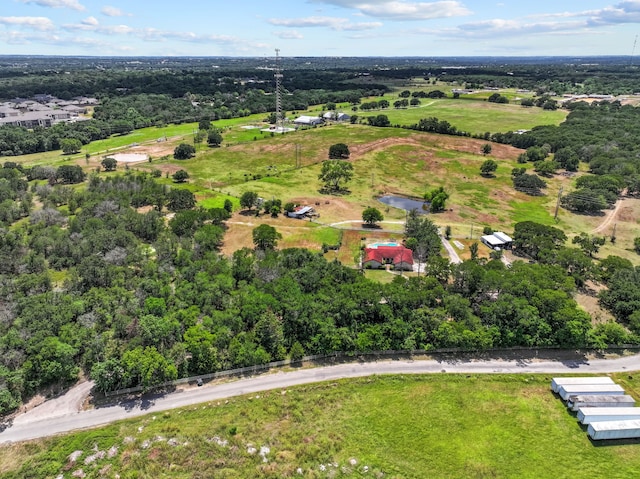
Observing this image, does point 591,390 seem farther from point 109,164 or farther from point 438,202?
point 109,164

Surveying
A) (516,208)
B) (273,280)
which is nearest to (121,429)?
(273,280)

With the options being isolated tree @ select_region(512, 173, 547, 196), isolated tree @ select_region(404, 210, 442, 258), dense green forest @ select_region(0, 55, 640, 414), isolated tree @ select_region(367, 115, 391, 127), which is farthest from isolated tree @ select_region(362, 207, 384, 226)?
isolated tree @ select_region(367, 115, 391, 127)

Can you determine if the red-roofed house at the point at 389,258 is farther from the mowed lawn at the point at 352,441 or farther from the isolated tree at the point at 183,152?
the isolated tree at the point at 183,152

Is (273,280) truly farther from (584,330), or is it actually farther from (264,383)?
(584,330)

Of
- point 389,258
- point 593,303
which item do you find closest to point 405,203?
point 389,258

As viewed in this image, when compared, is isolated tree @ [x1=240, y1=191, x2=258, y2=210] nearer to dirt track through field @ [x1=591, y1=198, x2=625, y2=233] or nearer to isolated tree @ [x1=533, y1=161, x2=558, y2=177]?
dirt track through field @ [x1=591, y1=198, x2=625, y2=233]

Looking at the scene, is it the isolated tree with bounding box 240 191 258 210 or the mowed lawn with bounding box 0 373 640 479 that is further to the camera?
the isolated tree with bounding box 240 191 258 210

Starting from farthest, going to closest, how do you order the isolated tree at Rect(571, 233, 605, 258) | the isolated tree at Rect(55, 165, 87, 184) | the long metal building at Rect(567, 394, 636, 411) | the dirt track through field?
the isolated tree at Rect(55, 165, 87, 184)
the dirt track through field
the isolated tree at Rect(571, 233, 605, 258)
the long metal building at Rect(567, 394, 636, 411)
